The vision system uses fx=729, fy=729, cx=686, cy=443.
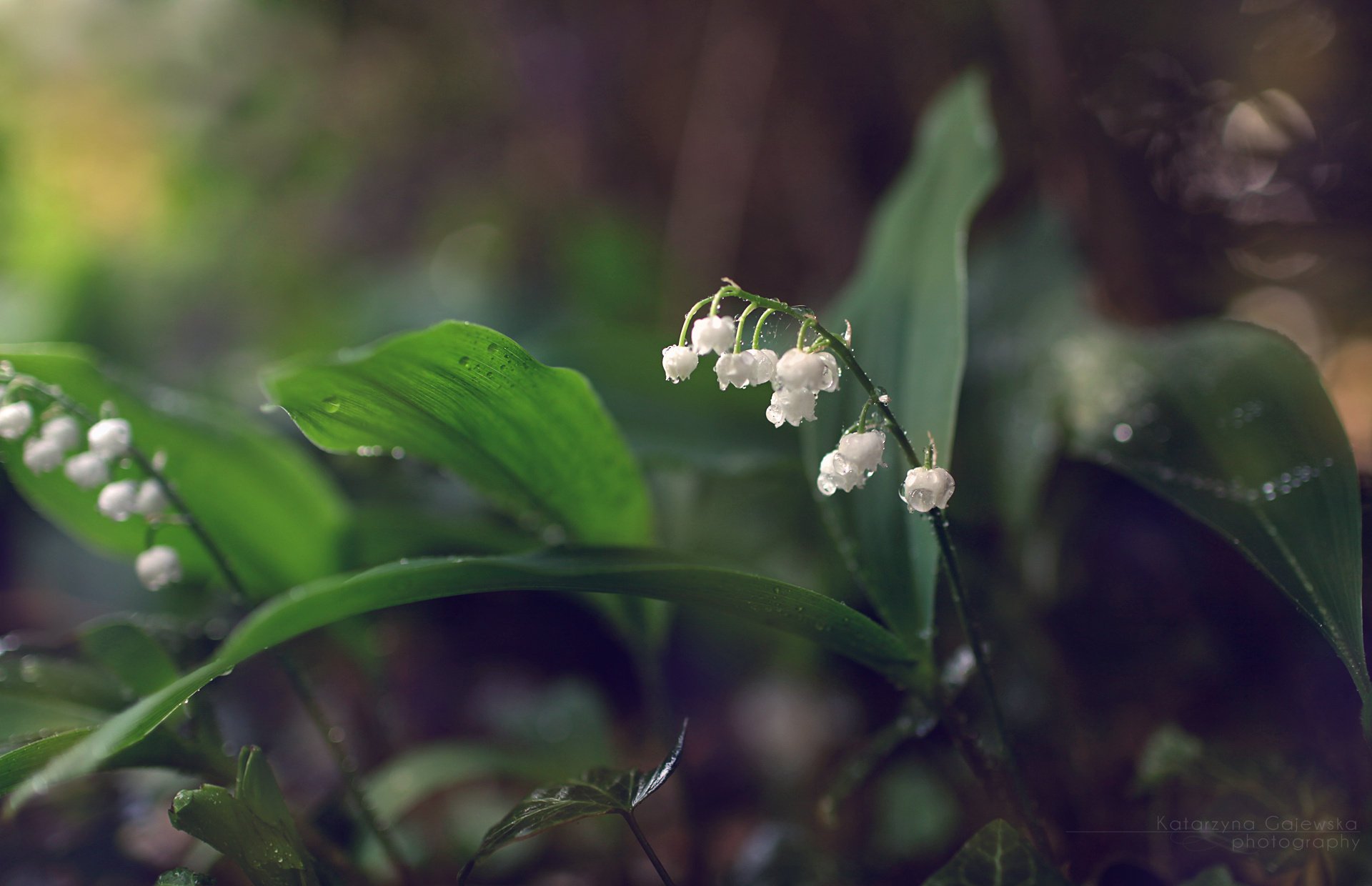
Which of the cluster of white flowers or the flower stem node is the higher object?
the flower stem node

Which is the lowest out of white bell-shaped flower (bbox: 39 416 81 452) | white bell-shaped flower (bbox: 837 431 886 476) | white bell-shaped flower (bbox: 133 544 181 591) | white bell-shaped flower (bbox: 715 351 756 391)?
white bell-shaped flower (bbox: 133 544 181 591)

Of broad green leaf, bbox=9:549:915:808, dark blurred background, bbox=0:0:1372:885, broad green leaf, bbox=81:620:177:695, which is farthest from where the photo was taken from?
dark blurred background, bbox=0:0:1372:885

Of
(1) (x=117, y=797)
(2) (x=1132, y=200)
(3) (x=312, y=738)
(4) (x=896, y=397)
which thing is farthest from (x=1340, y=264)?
(1) (x=117, y=797)

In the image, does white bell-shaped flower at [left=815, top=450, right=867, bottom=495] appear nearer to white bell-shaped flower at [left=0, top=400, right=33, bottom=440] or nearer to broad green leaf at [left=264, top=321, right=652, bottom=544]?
broad green leaf at [left=264, top=321, right=652, bottom=544]

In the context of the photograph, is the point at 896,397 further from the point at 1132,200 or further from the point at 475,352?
A: the point at 1132,200

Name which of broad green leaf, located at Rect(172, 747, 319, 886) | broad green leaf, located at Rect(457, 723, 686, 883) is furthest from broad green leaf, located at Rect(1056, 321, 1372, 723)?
broad green leaf, located at Rect(172, 747, 319, 886)

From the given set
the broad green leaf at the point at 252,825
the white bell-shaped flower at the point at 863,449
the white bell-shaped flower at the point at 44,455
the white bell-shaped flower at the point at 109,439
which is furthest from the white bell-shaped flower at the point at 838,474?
the white bell-shaped flower at the point at 44,455

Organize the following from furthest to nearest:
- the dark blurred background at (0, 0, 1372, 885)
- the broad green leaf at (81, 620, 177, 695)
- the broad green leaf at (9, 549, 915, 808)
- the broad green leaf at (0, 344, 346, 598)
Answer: the dark blurred background at (0, 0, 1372, 885)
the broad green leaf at (0, 344, 346, 598)
the broad green leaf at (81, 620, 177, 695)
the broad green leaf at (9, 549, 915, 808)

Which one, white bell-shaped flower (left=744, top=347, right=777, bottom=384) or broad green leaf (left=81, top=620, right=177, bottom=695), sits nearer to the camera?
white bell-shaped flower (left=744, top=347, right=777, bottom=384)
